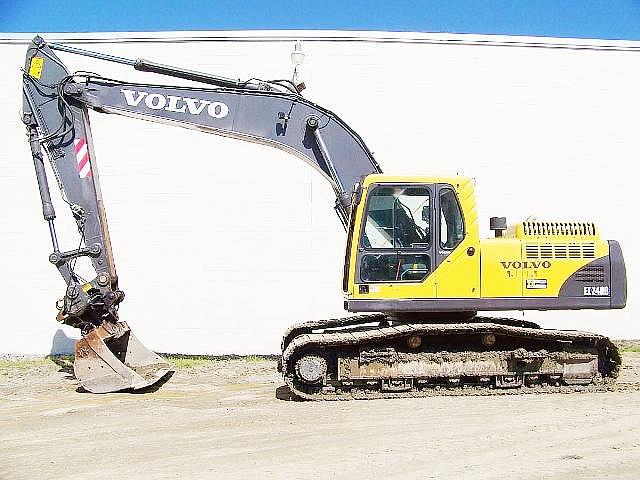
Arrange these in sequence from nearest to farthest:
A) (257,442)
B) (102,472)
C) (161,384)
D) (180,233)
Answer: (102,472) < (257,442) < (161,384) < (180,233)

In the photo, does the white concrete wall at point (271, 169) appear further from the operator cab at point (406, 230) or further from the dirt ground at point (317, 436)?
the operator cab at point (406, 230)

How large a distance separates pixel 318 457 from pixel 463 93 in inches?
357

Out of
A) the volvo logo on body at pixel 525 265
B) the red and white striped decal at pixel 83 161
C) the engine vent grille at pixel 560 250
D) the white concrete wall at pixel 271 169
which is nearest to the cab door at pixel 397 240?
the volvo logo on body at pixel 525 265

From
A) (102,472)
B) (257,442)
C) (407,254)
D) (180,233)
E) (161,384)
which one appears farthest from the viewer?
(180,233)

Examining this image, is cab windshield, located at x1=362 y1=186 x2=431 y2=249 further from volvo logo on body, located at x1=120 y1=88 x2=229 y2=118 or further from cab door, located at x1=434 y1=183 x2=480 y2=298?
volvo logo on body, located at x1=120 y1=88 x2=229 y2=118

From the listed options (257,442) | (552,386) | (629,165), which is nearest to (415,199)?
(552,386)

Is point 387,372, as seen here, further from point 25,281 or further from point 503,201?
point 25,281

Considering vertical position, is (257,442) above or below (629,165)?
below

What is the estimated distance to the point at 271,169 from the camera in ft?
43.1

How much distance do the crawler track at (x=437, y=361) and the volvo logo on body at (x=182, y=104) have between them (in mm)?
3127

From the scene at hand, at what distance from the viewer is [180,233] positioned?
1312 cm

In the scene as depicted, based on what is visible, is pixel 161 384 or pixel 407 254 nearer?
pixel 407 254

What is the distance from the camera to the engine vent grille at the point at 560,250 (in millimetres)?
8359

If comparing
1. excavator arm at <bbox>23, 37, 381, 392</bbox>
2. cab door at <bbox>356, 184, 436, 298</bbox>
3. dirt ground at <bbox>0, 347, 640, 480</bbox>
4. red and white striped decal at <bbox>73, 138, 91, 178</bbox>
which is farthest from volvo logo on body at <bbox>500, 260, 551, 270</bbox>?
red and white striped decal at <bbox>73, 138, 91, 178</bbox>
